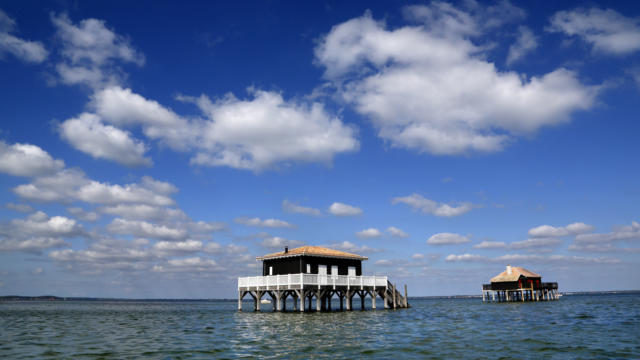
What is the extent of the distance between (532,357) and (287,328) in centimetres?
1564

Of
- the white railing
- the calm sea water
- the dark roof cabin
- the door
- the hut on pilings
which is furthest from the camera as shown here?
the hut on pilings

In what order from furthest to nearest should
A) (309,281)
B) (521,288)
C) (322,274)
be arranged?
1. (521,288)
2. (322,274)
3. (309,281)

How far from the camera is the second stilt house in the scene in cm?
4322

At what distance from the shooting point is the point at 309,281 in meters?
42.6

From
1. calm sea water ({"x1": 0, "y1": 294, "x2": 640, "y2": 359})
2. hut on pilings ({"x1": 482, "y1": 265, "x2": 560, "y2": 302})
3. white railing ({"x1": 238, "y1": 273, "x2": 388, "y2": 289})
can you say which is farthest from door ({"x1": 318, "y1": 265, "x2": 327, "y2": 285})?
hut on pilings ({"x1": 482, "y1": 265, "x2": 560, "y2": 302})

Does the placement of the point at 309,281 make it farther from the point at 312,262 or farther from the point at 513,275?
the point at 513,275

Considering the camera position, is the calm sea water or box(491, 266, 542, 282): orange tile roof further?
box(491, 266, 542, 282): orange tile roof

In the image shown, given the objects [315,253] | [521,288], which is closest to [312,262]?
[315,253]

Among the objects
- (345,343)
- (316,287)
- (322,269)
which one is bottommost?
(345,343)

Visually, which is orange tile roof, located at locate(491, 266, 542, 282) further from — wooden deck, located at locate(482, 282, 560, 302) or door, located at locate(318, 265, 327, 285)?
door, located at locate(318, 265, 327, 285)

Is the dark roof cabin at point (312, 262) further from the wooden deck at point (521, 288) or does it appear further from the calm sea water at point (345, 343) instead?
the wooden deck at point (521, 288)

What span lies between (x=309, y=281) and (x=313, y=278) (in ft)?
1.73

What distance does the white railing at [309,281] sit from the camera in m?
42.5

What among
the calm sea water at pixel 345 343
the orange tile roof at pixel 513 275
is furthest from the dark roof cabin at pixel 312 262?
the orange tile roof at pixel 513 275
